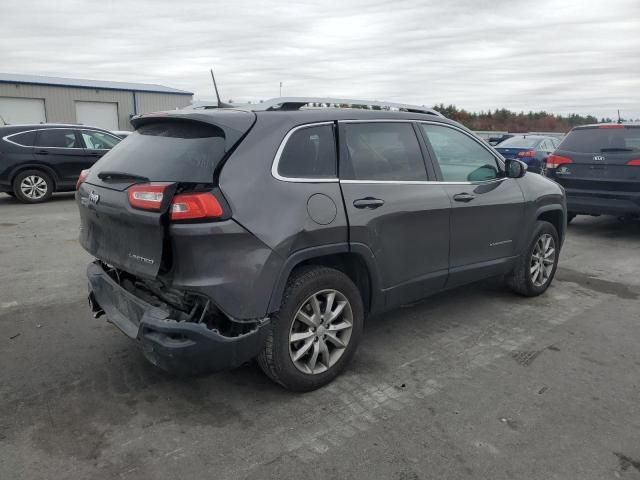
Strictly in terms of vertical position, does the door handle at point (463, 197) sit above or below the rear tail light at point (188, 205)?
below

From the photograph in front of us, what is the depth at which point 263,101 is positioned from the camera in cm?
381

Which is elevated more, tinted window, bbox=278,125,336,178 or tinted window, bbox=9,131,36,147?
tinted window, bbox=9,131,36,147

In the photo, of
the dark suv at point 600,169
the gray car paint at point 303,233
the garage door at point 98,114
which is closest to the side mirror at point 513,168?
the gray car paint at point 303,233

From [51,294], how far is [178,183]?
9.97 feet

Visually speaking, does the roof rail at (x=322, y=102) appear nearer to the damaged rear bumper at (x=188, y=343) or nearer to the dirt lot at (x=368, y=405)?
the damaged rear bumper at (x=188, y=343)

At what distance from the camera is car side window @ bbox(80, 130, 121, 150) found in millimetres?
12102

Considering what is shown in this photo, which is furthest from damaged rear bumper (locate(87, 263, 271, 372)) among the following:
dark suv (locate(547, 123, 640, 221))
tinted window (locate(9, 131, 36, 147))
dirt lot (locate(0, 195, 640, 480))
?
tinted window (locate(9, 131, 36, 147))

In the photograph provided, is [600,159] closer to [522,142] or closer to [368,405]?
[368,405]

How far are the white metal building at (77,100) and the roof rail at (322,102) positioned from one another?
33.8 metres

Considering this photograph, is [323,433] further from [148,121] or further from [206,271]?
[148,121]

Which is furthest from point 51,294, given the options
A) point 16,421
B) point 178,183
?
point 178,183

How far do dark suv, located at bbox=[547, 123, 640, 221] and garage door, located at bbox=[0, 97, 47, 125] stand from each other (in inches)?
1334

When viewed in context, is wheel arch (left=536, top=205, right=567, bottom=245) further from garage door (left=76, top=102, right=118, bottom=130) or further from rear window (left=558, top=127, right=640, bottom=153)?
garage door (left=76, top=102, right=118, bottom=130)

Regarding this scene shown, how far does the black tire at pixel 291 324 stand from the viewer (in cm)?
325
